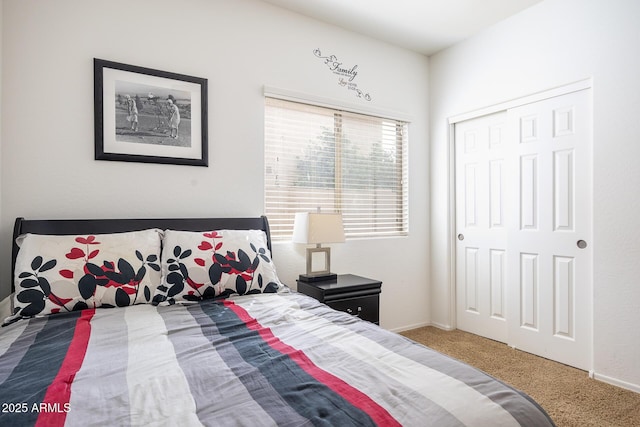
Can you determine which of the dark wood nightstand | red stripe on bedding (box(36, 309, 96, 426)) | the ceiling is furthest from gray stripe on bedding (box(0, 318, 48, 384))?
the ceiling

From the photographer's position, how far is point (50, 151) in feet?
6.93

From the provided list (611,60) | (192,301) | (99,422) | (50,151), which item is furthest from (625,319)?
(50,151)

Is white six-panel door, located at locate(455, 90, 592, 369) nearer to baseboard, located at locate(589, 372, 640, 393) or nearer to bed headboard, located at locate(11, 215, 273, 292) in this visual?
baseboard, located at locate(589, 372, 640, 393)

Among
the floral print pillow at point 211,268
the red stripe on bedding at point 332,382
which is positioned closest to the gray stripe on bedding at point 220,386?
the red stripe on bedding at point 332,382

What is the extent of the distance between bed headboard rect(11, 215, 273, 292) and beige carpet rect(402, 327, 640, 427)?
6.20ft

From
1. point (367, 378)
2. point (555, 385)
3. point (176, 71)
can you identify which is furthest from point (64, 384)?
point (555, 385)

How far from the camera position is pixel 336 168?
323 cm

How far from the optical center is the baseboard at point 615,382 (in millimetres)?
2268

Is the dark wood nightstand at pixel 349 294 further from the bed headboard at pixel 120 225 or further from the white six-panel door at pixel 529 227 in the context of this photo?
the white six-panel door at pixel 529 227

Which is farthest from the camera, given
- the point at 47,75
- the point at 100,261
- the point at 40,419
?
the point at 47,75

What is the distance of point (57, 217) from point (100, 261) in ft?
1.95

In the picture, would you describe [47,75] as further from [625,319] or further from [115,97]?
[625,319]

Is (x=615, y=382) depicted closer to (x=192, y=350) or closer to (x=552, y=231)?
(x=552, y=231)

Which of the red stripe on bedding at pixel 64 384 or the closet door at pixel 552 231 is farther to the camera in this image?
the closet door at pixel 552 231
